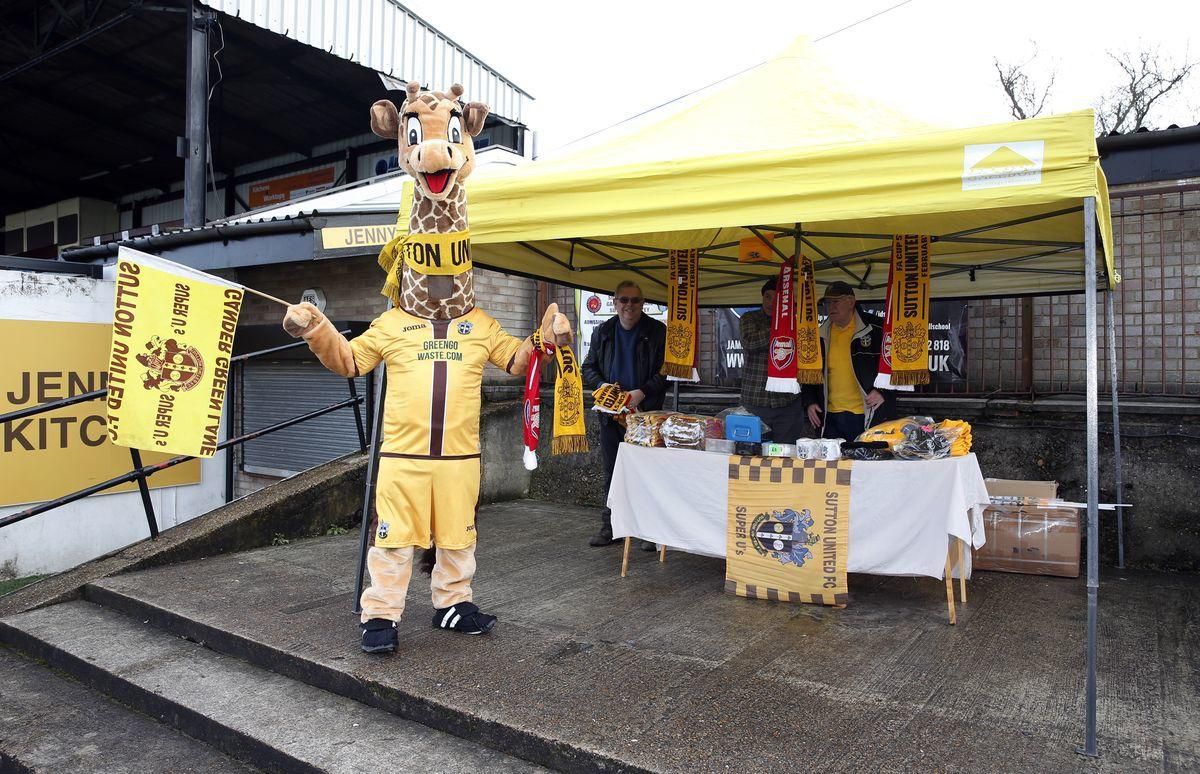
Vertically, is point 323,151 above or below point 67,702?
above

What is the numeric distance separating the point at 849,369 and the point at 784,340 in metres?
0.76

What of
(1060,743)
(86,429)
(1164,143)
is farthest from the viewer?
(86,429)

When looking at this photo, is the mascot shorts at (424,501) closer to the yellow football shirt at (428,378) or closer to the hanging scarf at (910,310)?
the yellow football shirt at (428,378)

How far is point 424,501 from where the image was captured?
3697mm

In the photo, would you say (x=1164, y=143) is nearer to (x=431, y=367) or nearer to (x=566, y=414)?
(x=566, y=414)

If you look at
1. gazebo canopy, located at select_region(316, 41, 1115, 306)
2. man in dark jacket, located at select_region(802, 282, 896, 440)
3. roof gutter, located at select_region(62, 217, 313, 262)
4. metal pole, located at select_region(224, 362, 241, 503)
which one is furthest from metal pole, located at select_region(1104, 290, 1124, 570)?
metal pole, located at select_region(224, 362, 241, 503)

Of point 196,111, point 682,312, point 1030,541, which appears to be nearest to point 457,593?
point 682,312

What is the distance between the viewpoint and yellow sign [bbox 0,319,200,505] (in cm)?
630

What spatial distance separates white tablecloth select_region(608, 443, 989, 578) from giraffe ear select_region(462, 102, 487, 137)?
2.01m

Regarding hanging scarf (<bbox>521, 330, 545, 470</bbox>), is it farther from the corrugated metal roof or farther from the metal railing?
the corrugated metal roof

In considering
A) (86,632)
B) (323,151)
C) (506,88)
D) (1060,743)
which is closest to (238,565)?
(86,632)

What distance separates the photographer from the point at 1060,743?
9.00 ft

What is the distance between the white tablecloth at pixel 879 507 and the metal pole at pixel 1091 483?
3.31ft

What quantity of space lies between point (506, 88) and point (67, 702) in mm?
10551
